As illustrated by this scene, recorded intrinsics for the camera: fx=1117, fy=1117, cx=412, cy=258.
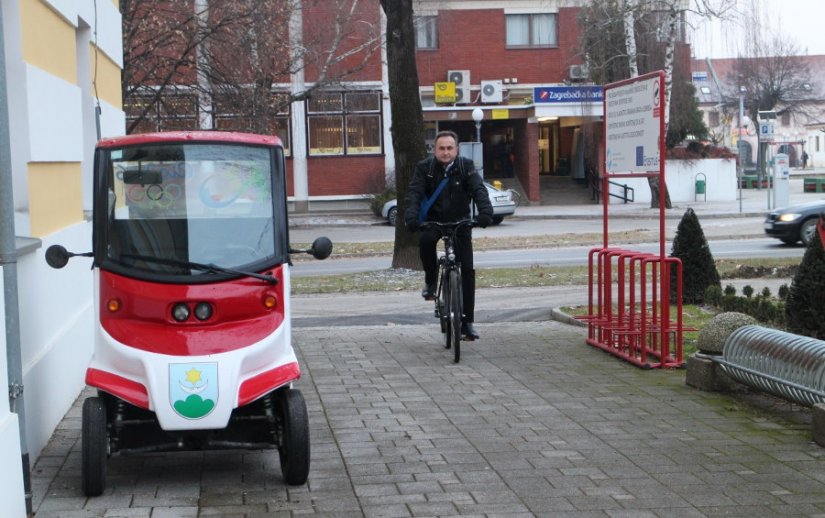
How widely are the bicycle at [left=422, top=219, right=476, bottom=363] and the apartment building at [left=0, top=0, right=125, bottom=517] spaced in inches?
124

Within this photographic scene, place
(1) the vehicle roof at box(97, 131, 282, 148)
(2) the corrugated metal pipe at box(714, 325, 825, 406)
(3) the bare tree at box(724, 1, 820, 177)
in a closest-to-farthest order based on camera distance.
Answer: (1) the vehicle roof at box(97, 131, 282, 148) < (2) the corrugated metal pipe at box(714, 325, 825, 406) < (3) the bare tree at box(724, 1, 820, 177)

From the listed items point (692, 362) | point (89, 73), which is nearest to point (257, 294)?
point (692, 362)

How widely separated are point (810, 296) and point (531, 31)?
4114 cm

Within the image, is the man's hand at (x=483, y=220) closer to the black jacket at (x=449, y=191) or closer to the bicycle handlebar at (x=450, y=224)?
the bicycle handlebar at (x=450, y=224)

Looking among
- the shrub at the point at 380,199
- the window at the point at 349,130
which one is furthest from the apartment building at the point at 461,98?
the shrub at the point at 380,199

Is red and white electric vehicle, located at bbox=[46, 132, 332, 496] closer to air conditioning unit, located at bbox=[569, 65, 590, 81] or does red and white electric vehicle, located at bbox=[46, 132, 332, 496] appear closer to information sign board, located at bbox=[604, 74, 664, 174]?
information sign board, located at bbox=[604, 74, 664, 174]

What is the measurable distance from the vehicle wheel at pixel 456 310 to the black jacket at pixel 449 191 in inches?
26.6

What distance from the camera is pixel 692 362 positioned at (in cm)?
859


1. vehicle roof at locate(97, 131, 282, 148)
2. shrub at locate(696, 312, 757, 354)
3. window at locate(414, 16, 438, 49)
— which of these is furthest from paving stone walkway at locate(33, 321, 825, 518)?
window at locate(414, 16, 438, 49)

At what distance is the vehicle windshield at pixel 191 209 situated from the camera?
6.04 m

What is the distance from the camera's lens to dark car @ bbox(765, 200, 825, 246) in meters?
23.8

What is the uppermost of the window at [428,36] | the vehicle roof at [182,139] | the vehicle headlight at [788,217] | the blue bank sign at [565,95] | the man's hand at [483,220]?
the window at [428,36]

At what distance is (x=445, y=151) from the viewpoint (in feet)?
34.0

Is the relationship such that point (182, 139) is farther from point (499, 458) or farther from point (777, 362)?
point (777, 362)
